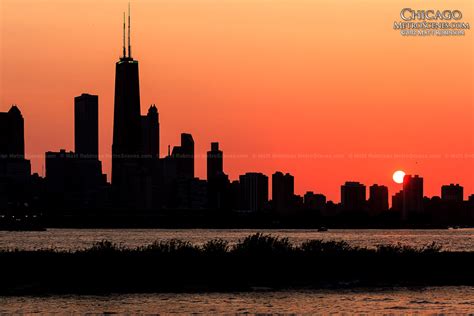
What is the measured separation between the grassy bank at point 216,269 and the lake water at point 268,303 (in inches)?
158

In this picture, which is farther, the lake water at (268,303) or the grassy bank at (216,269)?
the grassy bank at (216,269)

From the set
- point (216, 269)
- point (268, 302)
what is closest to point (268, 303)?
point (268, 302)

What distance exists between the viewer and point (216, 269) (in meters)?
70.8

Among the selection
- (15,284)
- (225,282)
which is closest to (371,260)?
(225,282)

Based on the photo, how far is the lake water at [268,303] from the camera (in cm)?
5603

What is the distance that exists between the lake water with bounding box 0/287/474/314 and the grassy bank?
4014 mm

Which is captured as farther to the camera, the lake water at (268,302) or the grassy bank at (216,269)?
the grassy bank at (216,269)

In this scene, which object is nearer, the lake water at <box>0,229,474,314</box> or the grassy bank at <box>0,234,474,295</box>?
the lake water at <box>0,229,474,314</box>

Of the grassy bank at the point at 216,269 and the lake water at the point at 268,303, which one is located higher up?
the grassy bank at the point at 216,269

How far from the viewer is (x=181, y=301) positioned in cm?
6062

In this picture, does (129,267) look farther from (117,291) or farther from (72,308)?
(72,308)

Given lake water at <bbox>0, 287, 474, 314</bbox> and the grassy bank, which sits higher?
the grassy bank

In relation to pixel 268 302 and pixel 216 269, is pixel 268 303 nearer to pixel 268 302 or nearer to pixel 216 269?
pixel 268 302

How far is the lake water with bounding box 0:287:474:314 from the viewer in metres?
56.0
